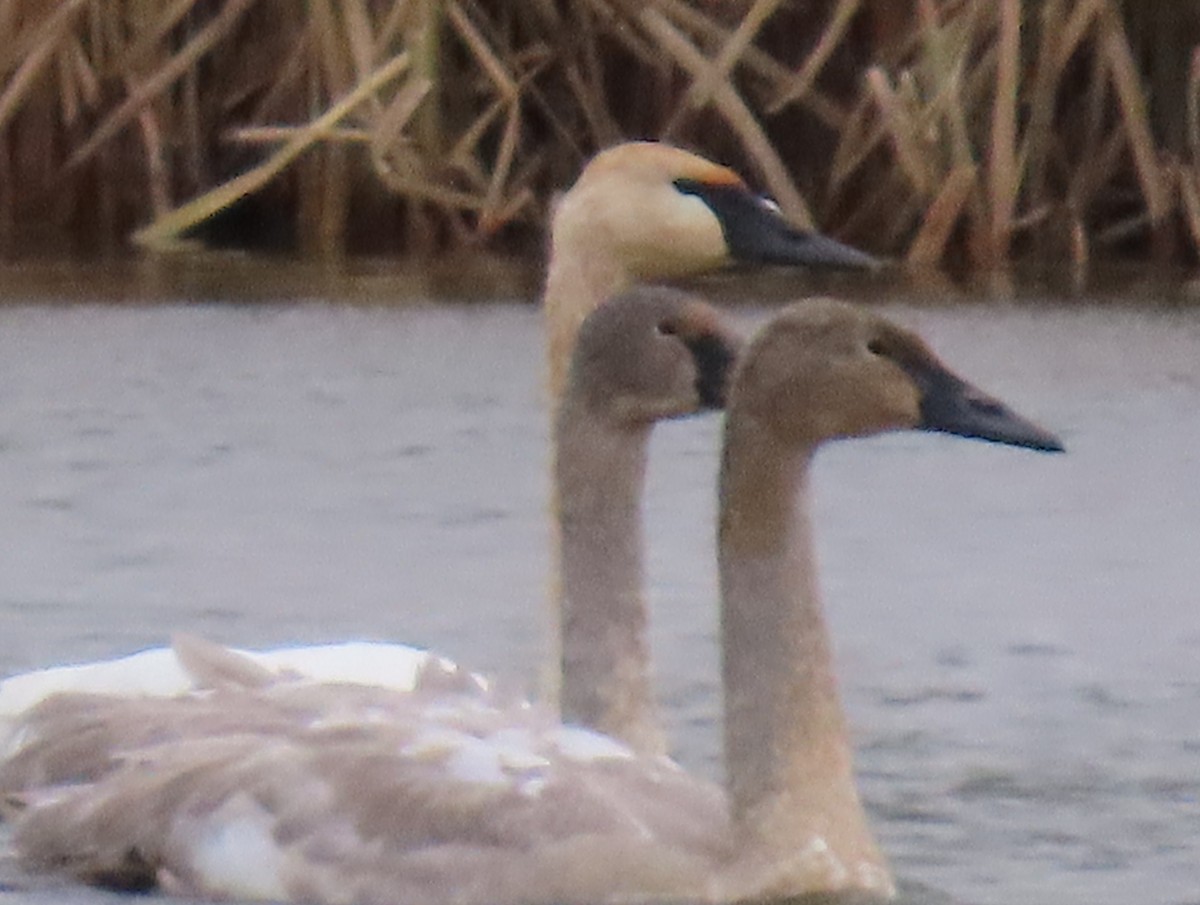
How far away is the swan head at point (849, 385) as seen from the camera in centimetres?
498

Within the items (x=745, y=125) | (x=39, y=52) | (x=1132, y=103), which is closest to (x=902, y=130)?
(x=745, y=125)

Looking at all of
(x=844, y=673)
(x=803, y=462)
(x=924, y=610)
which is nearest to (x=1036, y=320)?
(x=924, y=610)

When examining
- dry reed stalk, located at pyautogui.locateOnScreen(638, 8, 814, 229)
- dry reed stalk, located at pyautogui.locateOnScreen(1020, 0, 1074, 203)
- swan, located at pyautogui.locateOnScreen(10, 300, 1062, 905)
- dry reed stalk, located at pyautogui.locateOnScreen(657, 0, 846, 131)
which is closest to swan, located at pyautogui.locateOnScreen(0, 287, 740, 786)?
swan, located at pyautogui.locateOnScreen(10, 300, 1062, 905)

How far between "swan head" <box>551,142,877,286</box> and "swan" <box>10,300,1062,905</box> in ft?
4.32

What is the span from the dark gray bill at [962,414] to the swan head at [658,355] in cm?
62

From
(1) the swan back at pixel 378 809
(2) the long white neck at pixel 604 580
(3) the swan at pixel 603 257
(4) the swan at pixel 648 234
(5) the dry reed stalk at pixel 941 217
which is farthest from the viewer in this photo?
(5) the dry reed stalk at pixel 941 217

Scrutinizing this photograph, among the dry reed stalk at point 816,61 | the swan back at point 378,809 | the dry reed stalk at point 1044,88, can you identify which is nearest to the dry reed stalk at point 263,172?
the dry reed stalk at point 816,61

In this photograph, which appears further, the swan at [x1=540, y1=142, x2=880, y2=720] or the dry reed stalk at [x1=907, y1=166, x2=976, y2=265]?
the dry reed stalk at [x1=907, y1=166, x2=976, y2=265]

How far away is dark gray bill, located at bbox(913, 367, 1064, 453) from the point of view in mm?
5012

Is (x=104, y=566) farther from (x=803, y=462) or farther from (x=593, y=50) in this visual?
(x=593, y=50)

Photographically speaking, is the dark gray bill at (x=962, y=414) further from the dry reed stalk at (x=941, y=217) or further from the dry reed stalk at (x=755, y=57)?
the dry reed stalk at (x=755, y=57)

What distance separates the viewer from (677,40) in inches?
511

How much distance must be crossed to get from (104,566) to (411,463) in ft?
5.94

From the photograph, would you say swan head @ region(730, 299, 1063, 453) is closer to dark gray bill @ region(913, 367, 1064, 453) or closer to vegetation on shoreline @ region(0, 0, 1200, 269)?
dark gray bill @ region(913, 367, 1064, 453)
